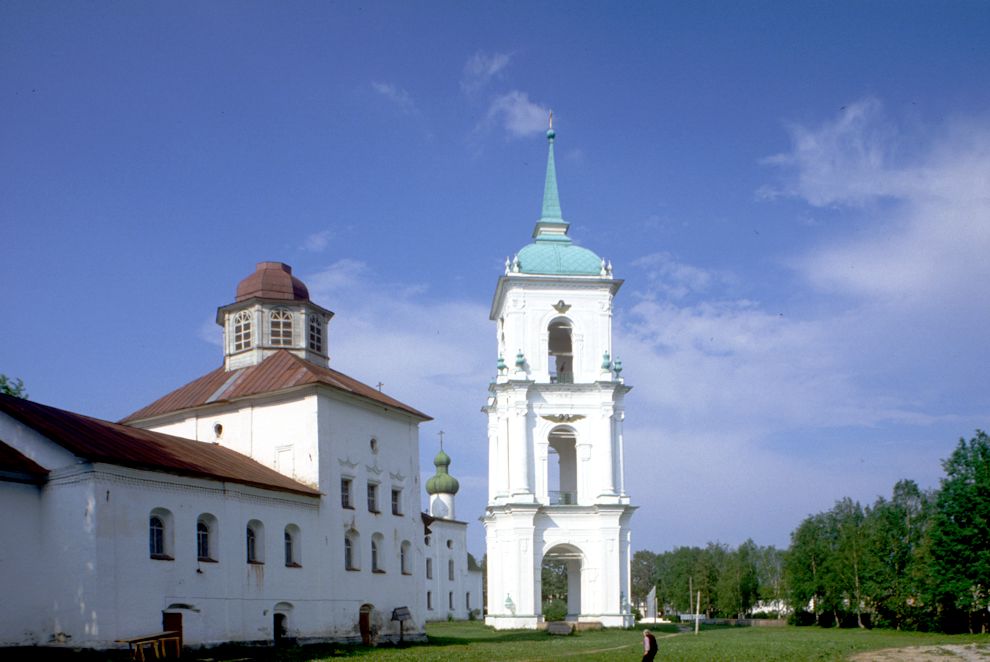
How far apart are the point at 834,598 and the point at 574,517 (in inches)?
700

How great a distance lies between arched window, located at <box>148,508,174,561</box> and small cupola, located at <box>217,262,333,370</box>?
43.7 ft

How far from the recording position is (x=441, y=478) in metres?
82.3

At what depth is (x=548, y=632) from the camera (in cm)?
4788

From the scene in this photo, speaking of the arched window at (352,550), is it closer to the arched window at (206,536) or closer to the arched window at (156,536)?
the arched window at (206,536)

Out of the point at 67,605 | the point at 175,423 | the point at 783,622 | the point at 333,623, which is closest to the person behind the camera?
the point at 67,605

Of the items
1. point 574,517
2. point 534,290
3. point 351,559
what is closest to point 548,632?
point 574,517

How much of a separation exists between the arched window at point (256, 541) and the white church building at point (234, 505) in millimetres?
71

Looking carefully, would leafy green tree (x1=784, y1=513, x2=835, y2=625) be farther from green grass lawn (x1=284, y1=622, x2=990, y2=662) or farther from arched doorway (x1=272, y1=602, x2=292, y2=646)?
arched doorway (x1=272, y1=602, x2=292, y2=646)

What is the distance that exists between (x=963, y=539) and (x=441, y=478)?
45233 millimetres

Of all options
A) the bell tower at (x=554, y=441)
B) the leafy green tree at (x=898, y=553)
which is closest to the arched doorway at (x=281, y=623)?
the bell tower at (x=554, y=441)

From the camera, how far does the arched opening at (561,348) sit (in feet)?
187

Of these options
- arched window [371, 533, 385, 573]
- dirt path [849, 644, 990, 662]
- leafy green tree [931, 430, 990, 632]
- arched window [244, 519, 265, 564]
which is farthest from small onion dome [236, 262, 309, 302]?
leafy green tree [931, 430, 990, 632]

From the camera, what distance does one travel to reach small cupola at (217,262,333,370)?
41688 millimetres

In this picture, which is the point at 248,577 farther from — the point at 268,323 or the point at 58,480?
the point at 268,323
